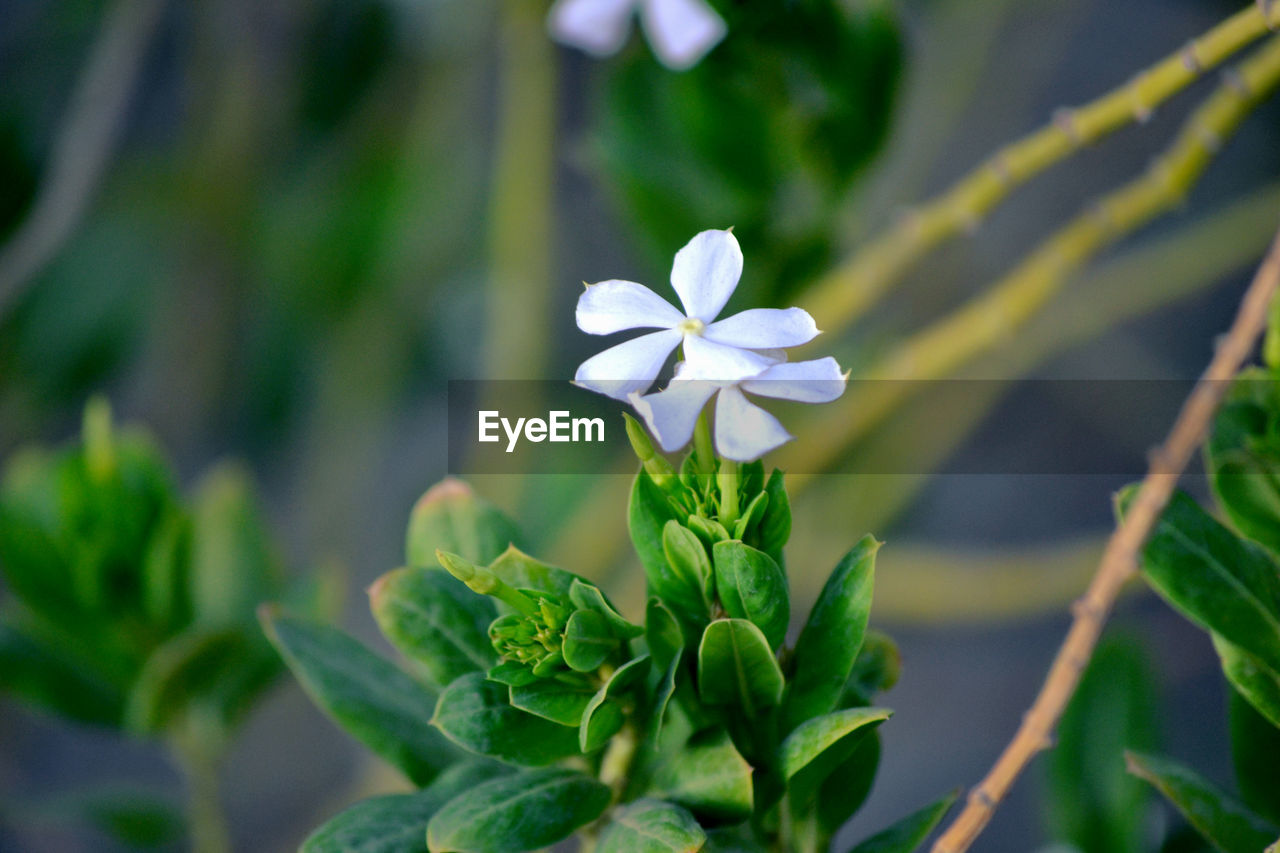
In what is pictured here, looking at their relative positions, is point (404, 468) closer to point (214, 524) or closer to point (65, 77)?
point (65, 77)

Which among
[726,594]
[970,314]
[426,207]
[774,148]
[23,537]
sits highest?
[426,207]

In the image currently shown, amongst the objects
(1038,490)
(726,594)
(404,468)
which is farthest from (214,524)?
(1038,490)

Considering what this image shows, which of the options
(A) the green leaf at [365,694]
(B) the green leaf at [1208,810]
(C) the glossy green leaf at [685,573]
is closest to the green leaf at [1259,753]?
(B) the green leaf at [1208,810]

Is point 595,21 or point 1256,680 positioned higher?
point 595,21

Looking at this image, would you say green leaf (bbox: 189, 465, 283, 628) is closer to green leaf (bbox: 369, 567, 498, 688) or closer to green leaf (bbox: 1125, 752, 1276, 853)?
green leaf (bbox: 369, 567, 498, 688)

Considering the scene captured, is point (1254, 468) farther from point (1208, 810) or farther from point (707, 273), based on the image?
point (707, 273)

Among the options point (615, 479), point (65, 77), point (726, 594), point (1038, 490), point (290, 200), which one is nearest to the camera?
point (726, 594)

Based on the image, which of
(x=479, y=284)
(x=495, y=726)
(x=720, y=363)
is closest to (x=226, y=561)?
(x=495, y=726)

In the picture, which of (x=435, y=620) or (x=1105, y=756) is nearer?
(x=435, y=620)
